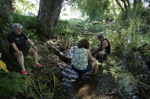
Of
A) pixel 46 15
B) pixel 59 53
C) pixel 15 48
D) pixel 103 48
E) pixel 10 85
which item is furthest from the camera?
pixel 46 15

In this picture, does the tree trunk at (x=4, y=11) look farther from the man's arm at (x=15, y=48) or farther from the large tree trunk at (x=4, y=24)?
the man's arm at (x=15, y=48)

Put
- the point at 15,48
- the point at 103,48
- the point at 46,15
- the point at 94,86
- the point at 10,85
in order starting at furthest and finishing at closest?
1. the point at 46,15
2. the point at 103,48
3. the point at 94,86
4. the point at 15,48
5. the point at 10,85

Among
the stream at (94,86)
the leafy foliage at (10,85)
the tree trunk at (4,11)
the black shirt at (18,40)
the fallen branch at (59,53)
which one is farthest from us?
the fallen branch at (59,53)

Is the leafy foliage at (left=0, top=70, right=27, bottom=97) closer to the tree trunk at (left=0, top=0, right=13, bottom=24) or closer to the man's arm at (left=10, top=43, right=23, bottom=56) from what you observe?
the man's arm at (left=10, top=43, right=23, bottom=56)

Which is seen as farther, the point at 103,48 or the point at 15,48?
the point at 103,48

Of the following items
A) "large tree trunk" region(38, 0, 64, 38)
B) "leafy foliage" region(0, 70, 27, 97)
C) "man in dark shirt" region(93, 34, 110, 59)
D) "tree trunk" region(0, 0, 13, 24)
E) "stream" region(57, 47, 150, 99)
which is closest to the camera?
"leafy foliage" region(0, 70, 27, 97)

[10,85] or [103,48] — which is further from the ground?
[103,48]

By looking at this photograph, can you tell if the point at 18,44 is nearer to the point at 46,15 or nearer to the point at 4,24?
the point at 4,24

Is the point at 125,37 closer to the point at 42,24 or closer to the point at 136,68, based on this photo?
the point at 136,68

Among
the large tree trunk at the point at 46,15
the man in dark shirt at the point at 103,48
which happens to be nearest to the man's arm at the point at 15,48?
the man in dark shirt at the point at 103,48

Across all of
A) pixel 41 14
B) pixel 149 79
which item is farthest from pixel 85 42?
pixel 41 14

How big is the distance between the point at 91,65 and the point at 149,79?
1.87 meters

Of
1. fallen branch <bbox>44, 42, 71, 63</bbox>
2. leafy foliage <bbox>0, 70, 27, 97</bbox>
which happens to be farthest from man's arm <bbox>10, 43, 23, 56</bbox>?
fallen branch <bbox>44, 42, 71, 63</bbox>

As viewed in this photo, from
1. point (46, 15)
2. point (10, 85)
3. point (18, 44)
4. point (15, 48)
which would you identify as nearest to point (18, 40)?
point (18, 44)
